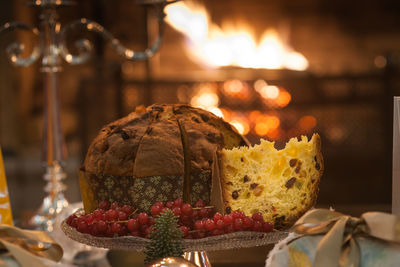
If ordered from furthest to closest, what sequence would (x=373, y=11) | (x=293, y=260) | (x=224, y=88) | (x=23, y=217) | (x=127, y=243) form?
(x=373, y=11)
(x=224, y=88)
(x=23, y=217)
(x=127, y=243)
(x=293, y=260)

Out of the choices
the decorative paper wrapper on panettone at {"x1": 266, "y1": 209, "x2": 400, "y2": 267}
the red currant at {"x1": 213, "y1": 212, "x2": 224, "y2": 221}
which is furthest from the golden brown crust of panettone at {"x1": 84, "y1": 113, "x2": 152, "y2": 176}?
the decorative paper wrapper on panettone at {"x1": 266, "y1": 209, "x2": 400, "y2": 267}

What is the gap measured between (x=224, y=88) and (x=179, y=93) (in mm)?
296

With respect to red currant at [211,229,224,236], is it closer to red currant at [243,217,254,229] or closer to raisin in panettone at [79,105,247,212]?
red currant at [243,217,254,229]

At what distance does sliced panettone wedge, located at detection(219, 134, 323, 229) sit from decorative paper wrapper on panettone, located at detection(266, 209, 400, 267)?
297 mm

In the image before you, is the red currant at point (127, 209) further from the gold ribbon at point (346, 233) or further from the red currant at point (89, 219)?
the gold ribbon at point (346, 233)

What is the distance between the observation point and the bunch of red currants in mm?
1066

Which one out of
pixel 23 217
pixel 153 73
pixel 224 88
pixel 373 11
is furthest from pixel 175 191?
pixel 373 11

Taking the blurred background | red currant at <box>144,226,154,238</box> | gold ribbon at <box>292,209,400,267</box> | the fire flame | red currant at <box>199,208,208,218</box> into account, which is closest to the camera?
gold ribbon at <box>292,209,400,267</box>

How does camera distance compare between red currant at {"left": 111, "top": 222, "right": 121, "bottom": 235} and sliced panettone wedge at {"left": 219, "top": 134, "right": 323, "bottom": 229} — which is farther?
sliced panettone wedge at {"left": 219, "top": 134, "right": 323, "bottom": 229}

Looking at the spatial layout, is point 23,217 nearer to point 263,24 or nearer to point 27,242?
point 27,242

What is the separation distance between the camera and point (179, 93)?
4012 mm

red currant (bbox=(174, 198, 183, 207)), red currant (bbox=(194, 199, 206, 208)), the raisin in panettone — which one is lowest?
red currant (bbox=(194, 199, 206, 208))

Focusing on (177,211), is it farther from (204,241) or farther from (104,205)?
(104,205)

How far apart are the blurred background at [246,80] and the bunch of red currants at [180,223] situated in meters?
2.60
